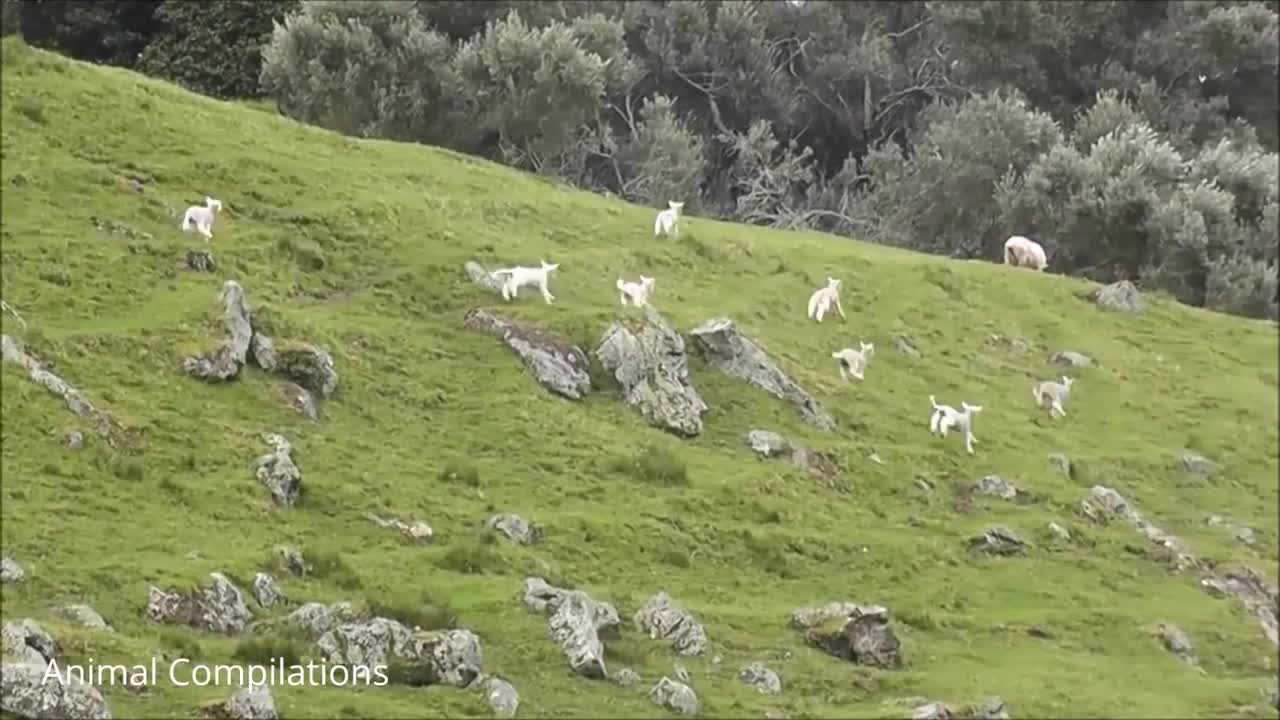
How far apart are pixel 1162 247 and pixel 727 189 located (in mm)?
17921

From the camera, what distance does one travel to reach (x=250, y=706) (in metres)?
13.6

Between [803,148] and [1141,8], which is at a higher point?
[1141,8]

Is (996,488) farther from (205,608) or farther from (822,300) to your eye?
(205,608)

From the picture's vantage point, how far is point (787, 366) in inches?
1121

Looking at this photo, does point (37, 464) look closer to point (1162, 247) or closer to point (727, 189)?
point (1162, 247)

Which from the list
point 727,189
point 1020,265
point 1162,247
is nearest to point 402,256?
point 1020,265

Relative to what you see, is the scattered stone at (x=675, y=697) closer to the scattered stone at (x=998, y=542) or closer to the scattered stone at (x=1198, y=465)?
the scattered stone at (x=998, y=542)

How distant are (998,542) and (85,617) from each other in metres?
13.3

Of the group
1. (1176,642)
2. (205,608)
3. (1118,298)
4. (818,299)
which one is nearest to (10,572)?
(205,608)

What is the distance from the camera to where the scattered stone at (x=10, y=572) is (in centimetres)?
1504

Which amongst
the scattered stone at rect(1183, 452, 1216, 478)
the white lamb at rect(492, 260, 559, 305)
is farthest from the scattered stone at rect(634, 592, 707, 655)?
the scattered stone at rect(1183, 452, 1216, 478)

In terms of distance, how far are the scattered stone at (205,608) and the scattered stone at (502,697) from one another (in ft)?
7.32

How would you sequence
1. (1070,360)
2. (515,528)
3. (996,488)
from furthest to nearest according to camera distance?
(1070,360) → (996,488) → (515,528)

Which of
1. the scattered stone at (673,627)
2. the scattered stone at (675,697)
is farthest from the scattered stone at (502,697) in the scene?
the scattered stone at (673,627)
